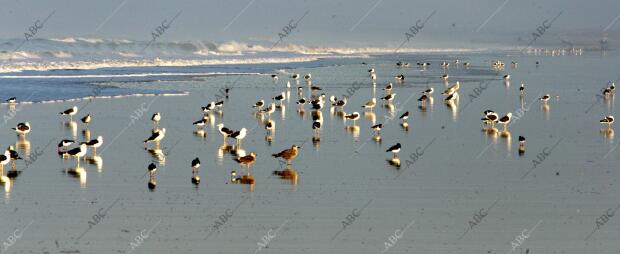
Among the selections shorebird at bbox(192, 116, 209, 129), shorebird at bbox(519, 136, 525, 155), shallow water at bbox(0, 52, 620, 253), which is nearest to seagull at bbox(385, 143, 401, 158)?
shallow water at bbox(0, 52, 620, 253)

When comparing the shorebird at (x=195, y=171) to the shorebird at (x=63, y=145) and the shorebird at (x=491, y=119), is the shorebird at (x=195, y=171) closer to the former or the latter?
the shorebird at (x=63, y=145)

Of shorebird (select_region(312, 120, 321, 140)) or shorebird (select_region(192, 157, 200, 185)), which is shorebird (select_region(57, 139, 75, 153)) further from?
shorebird (select_region(312, 120, 321, 140))

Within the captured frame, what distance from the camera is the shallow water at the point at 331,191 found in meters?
12.9

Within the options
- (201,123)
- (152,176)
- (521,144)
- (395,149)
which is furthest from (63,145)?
(521,144)

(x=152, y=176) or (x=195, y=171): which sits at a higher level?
(x=195, y=171)

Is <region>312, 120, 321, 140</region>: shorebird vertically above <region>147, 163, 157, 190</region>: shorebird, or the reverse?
<region>312, 120, 321, 140</region>: shorebird

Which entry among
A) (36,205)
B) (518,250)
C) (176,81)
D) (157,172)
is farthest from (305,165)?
(176,81)

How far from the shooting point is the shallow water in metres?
12.9

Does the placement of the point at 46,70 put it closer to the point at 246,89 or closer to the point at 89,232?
the point at 246,89

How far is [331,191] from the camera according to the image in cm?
1638

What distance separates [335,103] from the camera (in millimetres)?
33875

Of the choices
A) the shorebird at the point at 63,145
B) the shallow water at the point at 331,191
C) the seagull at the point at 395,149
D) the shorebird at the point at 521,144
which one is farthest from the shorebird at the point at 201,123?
the shorebird at the point at 521,144

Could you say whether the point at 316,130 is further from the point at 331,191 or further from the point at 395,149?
the point at 331,191

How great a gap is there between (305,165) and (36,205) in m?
6.01
